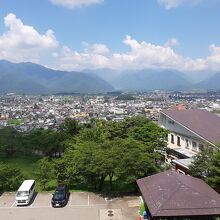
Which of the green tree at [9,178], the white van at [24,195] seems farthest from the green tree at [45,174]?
the white van at [24,195]

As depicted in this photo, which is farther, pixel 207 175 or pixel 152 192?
pixel 207 175

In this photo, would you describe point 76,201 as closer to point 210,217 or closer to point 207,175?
point 207,175

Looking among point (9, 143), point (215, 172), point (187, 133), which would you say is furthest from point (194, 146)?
point (9, 143)

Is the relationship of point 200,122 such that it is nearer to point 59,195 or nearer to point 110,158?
point 110,158

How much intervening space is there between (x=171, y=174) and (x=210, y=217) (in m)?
4.12

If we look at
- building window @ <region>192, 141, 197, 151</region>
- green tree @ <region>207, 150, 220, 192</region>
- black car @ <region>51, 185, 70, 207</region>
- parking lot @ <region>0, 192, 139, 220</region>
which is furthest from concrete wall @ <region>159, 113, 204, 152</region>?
black car @ <region>51, 185, 70, 207</region>

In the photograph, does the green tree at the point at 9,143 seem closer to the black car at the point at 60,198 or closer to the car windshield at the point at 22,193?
the car windshield at the point at 22,193

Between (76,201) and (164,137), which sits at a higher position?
(164,137)

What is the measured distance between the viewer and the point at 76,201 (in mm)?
26250

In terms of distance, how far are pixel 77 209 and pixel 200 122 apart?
14.5 meters

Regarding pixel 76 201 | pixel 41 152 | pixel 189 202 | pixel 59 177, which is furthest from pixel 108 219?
pixel 41 152

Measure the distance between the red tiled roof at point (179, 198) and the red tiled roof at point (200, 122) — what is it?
32.4 feet

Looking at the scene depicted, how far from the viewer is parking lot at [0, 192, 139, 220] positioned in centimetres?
2327

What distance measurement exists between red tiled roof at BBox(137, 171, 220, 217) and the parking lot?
12.3 feet
